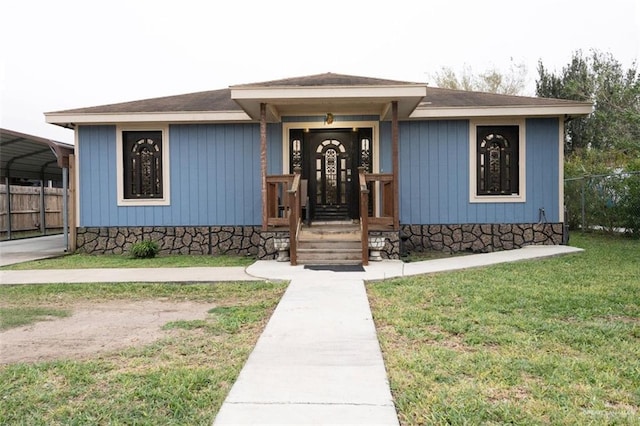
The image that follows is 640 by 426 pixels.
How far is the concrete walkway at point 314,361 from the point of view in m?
2.44

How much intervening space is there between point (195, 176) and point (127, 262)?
224 centimetres

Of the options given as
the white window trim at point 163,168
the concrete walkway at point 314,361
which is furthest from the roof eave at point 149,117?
the concrete walkway at point 314,361

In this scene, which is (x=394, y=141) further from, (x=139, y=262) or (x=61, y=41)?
(x=61, y=41)

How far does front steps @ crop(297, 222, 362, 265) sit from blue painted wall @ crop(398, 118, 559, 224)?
182 cm

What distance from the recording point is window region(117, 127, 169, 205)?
31.9ft

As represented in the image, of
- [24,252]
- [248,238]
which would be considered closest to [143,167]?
[248,238]

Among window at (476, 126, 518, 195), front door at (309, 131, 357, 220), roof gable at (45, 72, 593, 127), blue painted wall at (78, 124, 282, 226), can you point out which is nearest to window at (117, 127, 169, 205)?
blue painted wall at (78, 124, 282, 226)

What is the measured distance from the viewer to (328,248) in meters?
8.09

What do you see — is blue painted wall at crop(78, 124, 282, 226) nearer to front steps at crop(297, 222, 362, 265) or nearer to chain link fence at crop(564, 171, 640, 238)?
front steps at crop(297, 222, 362, 265)

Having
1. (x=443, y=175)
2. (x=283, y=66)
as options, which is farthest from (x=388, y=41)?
(x=443, y=175)

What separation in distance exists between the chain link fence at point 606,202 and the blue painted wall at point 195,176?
6.93 m

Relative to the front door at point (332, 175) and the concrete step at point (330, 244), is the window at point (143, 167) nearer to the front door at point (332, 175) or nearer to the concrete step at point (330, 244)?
the front door at point (332, 175)

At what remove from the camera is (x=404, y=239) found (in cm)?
969

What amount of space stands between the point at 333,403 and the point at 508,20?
21.2 meters
